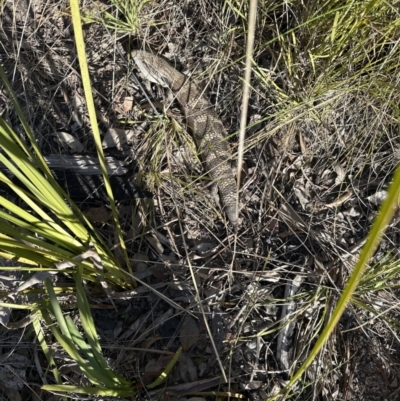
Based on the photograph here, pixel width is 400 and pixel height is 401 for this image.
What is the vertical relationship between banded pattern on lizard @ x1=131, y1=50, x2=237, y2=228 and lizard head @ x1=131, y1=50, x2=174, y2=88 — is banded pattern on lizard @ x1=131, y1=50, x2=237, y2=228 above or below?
below

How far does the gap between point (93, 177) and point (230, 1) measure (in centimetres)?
81

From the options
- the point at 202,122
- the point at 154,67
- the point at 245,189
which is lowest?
the point at 245,189

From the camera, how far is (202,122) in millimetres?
1861

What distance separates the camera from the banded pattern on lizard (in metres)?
1.84

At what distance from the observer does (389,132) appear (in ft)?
5.81

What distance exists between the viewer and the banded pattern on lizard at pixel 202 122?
6.03 ft

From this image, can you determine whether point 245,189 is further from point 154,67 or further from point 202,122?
point 154,67

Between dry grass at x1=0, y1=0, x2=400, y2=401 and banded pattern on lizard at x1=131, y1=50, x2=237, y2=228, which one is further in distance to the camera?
banded pattern on lizard at x1=131, y1=50, x2=237, y2=228

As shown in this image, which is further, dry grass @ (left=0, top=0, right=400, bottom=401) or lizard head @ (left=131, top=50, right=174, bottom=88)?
lizard head @ (left=131, top=50, right=174, bottom=88)

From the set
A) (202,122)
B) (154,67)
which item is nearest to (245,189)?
(202,122)

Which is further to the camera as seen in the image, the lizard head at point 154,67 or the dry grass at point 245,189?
the lizard head at point 154,67

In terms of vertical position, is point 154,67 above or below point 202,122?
above

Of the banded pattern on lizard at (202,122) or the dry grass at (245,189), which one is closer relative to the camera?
the dry grass at (245,189)

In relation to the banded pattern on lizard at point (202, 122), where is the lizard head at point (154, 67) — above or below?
above
